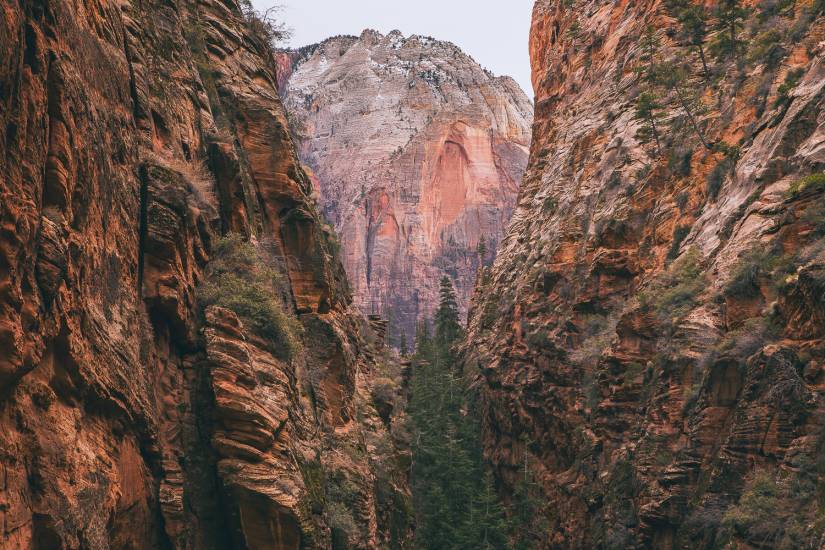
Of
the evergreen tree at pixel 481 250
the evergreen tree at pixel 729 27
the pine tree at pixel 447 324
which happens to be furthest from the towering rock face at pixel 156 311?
the evergreen tree at pixel 481 250

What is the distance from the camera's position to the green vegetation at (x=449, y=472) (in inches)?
1539

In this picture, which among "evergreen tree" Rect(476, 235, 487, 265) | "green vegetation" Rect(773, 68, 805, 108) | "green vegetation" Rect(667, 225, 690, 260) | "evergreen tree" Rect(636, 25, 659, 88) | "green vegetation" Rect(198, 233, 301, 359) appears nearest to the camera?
"green vegetation" Rect(198, 233, 301, 359)

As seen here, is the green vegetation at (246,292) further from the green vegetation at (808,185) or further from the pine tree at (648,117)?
the pine tree at (648,117)

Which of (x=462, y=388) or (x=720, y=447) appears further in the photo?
(x=462, y=388)

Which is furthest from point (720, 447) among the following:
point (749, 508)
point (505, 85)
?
point (505, 85)

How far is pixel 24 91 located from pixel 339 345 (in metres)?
18.0

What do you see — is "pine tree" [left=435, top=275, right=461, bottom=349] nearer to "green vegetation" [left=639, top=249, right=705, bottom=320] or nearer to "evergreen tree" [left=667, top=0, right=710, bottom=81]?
"evergreen tree" [left=667, top=0, right=710, bottom=81]

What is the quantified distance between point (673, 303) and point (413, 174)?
10298cm

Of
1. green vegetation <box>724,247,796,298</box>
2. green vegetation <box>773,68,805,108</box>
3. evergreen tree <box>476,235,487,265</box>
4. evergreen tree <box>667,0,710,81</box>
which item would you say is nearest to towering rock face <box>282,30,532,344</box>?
evergreen tree <box>476,235,487,265</box>

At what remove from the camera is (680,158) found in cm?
3522

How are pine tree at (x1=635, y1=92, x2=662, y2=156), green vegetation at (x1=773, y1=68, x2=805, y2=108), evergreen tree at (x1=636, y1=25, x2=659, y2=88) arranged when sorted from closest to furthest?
green vegetation at (x1=773, y1=68, x2=805, y2=108)
pine tree at (x1=635, y1=92, x2=662, y2=156)
evergreen tree at (x1=636, y1=25, x2=659, y2=88)

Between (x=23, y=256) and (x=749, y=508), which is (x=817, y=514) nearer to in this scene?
(x=749, y=508)

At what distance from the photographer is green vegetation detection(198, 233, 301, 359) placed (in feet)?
65.6

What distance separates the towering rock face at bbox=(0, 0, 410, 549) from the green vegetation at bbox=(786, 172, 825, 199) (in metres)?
14.1
